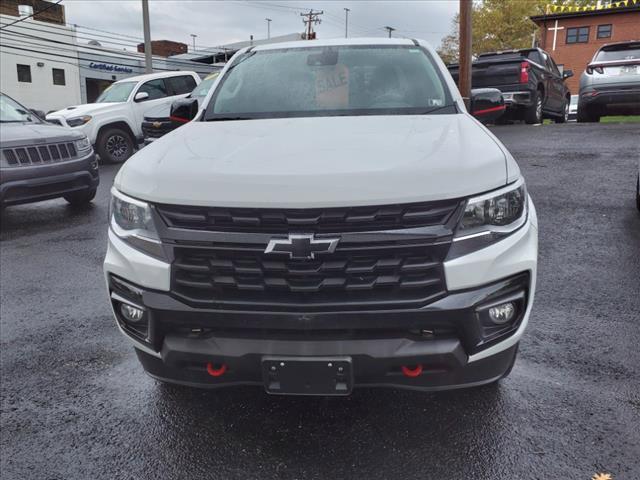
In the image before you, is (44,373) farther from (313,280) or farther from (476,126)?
(476,126)

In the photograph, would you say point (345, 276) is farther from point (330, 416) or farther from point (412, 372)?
point (330, 416)

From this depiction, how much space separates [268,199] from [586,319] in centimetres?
268

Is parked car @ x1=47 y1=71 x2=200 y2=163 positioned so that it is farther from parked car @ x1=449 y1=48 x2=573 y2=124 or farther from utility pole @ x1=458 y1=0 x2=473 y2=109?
parked car @ x1=449 y1=48 x2=573 y2=124

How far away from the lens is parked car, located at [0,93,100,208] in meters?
6.68

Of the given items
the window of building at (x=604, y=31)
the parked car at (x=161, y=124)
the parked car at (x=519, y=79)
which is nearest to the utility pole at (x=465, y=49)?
the parked car at (x=519, y=79)

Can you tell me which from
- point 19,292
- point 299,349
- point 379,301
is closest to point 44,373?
point 19,292

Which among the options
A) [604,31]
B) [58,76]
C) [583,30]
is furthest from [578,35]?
[58,76]

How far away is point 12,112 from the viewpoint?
25.0 feet

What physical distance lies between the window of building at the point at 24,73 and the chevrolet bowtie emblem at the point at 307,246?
138 feet

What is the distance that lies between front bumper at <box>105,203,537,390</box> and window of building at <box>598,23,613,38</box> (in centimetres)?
4431

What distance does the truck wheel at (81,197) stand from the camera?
306 inches

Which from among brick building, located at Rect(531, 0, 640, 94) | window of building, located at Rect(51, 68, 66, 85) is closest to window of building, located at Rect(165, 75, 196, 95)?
window of building, located at Rect(51, 68, 66, 85)

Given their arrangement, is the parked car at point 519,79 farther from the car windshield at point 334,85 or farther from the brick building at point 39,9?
the brick building at point 39,9

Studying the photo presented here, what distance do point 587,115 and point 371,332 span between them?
1369 centimetres
